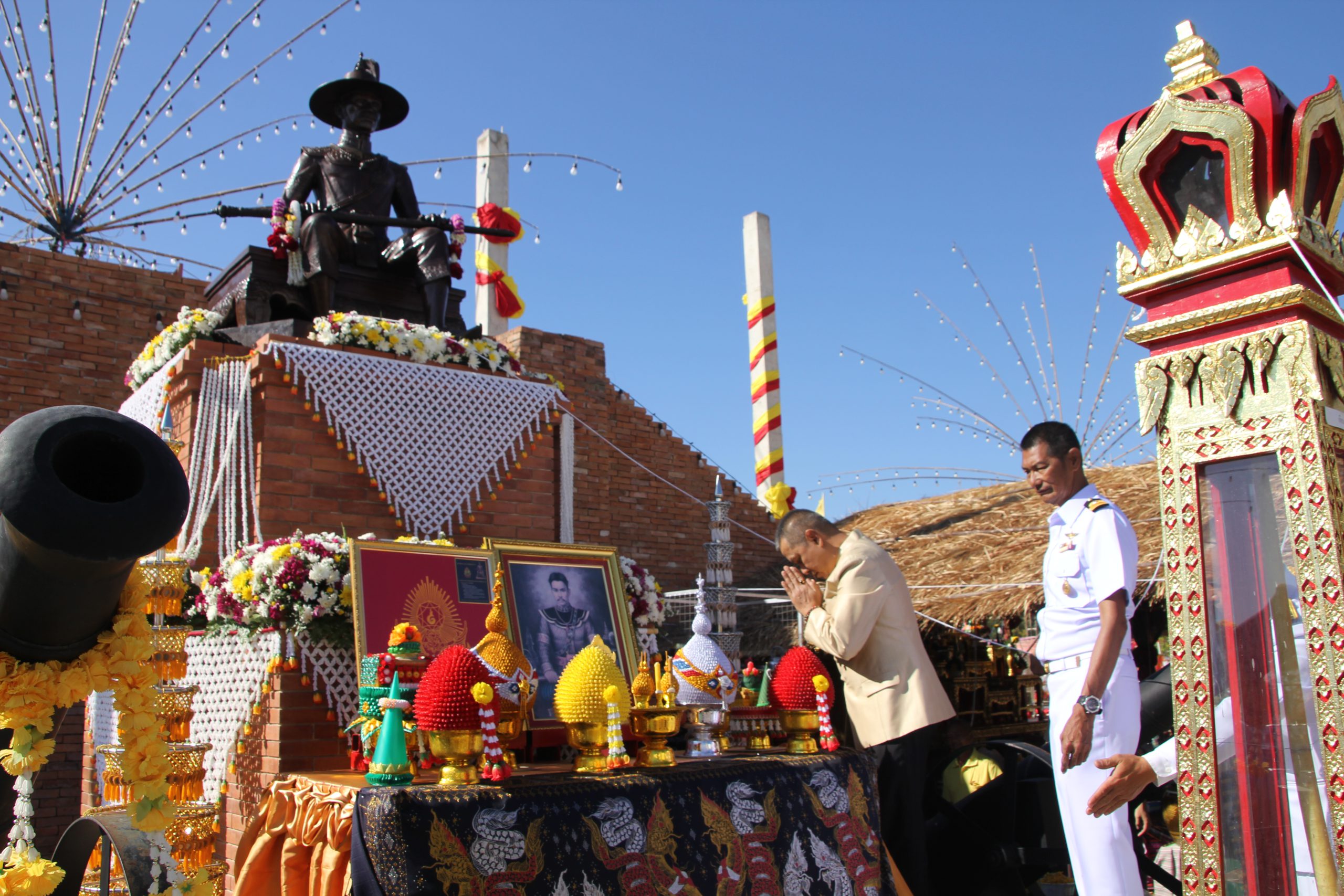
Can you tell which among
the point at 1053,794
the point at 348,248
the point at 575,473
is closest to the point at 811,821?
the point at 1053,794

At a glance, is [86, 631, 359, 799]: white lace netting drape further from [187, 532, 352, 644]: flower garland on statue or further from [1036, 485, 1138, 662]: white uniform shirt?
[1036, 485, 1138, 662]: white uniform shirt

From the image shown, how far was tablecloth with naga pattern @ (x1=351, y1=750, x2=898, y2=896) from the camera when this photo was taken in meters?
2.47

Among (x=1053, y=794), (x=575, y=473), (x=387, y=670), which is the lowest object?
(x=1053, y=794)

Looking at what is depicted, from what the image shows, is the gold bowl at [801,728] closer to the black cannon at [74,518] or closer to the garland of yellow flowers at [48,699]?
the garland of yellow flowers at [48,699]

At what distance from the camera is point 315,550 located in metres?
4.09

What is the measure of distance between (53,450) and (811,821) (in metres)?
2.66

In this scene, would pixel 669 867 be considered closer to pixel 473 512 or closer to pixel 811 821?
pixel 811 821

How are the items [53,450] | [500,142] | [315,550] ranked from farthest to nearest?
[500,142]
[315,550]
[53,450]

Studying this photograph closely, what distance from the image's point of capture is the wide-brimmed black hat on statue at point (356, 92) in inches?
240

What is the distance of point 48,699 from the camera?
188 cm

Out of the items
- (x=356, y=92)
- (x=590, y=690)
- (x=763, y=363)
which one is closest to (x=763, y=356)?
(x=763, y=363)

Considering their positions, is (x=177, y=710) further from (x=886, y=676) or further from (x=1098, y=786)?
(x=1098, y=786)

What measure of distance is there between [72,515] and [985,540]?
8.23 metres

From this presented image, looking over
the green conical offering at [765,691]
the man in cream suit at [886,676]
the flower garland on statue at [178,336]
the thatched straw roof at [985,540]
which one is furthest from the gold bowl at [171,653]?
the thatched straw roof at [985,540]
